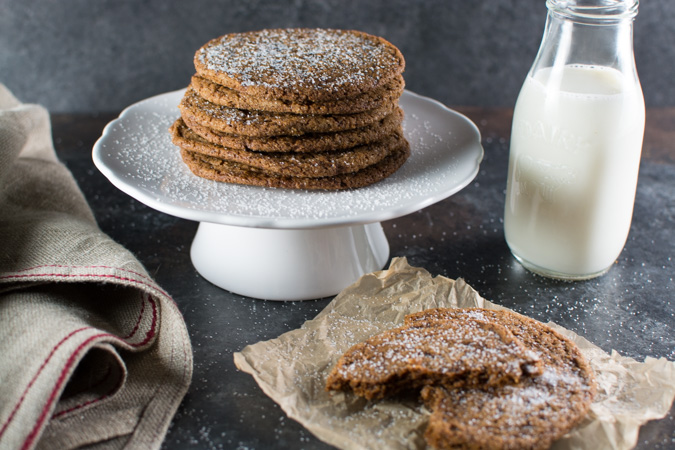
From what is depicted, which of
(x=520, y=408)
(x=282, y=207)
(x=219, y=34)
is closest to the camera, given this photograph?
(x=520, y=408)

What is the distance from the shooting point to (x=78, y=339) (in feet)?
3.34

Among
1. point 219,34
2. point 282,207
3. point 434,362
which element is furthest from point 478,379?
point 219,34

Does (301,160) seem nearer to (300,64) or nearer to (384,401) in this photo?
(300,64)

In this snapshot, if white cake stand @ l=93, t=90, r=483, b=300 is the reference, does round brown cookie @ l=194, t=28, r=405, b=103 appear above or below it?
above

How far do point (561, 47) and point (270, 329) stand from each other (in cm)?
74

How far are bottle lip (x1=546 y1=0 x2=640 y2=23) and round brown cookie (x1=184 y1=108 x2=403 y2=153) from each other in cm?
38

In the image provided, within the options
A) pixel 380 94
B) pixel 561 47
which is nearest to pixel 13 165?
pixel 380 94

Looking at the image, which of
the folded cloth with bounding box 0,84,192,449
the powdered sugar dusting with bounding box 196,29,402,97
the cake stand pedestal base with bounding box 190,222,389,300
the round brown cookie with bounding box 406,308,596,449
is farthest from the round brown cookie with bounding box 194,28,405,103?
the round brown cookie with bounding box 406,308,596,449

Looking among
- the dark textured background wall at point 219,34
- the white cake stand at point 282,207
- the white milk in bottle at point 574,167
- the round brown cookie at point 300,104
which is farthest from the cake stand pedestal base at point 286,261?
the dark textured background wall at point 219,34

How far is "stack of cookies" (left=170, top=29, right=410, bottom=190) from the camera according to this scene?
48.7 inches

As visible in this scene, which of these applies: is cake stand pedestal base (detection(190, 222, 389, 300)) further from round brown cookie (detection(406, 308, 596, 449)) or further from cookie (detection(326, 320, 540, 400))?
round brown cookie (detection(406, 308, 596, 449))

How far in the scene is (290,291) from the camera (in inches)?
53.8

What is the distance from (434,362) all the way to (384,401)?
10cm

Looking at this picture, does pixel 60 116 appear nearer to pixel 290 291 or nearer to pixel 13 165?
pixel 13 165
